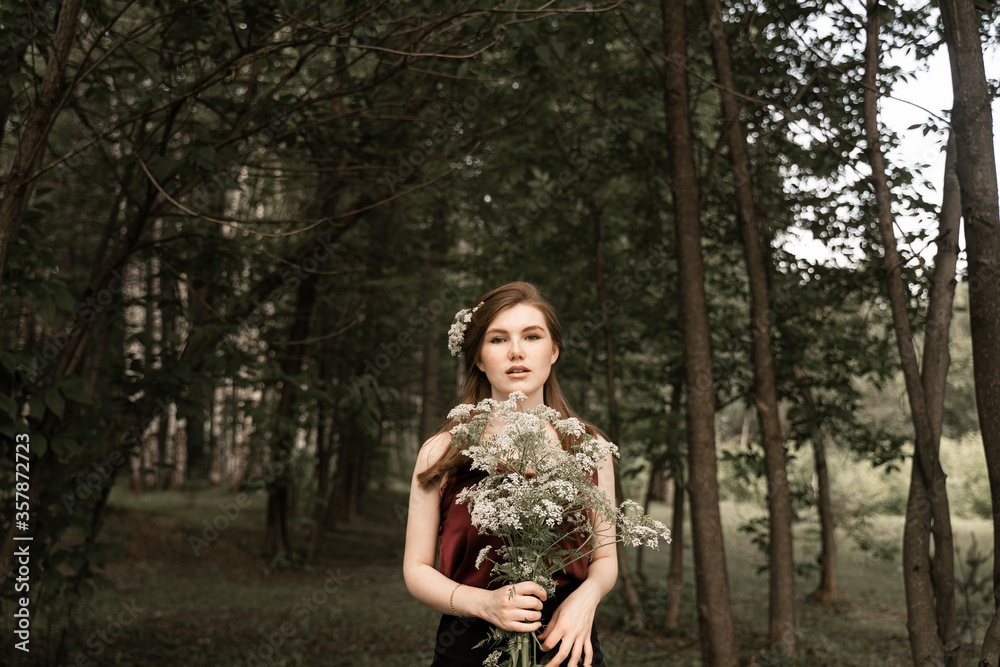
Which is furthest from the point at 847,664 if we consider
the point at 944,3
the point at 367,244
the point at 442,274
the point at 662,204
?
the point at 367,244

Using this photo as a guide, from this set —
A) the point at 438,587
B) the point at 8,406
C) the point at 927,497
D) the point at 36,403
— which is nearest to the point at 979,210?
the point at 927,497

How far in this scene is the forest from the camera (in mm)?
3432

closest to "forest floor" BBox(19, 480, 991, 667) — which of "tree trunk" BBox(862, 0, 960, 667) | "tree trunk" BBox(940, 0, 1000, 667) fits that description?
"tree trunk" BBox(862, 0, 960, 667)

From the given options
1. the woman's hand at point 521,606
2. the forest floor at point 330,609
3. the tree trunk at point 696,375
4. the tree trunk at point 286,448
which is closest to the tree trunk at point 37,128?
the forest floor at point 330,609

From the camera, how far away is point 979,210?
3.05 metres

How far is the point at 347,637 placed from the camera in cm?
722

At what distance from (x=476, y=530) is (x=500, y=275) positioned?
536 centimetres

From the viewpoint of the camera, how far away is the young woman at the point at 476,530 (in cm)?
228

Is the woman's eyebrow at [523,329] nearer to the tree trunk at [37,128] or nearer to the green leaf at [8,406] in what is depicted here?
the tree trunk at [37,128]

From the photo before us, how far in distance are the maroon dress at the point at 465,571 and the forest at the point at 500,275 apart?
1445 millimetres

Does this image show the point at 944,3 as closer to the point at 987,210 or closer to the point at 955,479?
the point at 987,210

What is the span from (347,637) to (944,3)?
6.96m

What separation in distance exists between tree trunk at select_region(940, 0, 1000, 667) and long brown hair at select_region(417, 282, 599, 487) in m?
1.69

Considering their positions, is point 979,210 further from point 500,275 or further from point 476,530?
point 500,275
